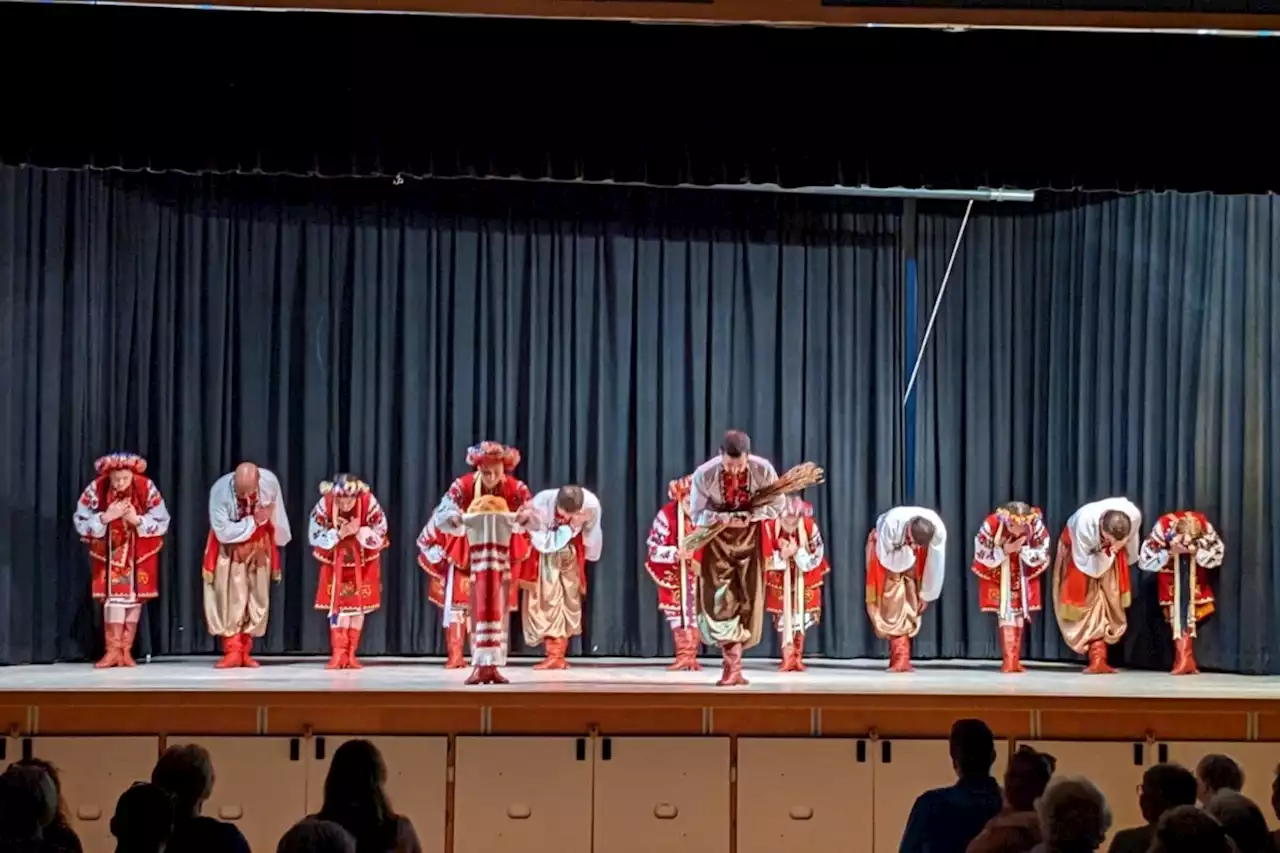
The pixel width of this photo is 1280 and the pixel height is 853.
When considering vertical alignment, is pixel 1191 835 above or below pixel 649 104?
below

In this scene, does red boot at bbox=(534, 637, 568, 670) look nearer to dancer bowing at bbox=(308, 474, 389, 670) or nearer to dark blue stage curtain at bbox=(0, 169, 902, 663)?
dancer bowing at bbox=(308, 474, 389, 670)

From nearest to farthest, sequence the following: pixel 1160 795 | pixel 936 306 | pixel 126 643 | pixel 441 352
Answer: pixel 1160 795 → pixel 126 643 → pixel 441 352 → pixel 936 306

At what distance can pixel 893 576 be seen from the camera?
9.67 metres

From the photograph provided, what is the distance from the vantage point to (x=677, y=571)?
31.8 feet

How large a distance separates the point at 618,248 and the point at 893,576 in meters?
3.18

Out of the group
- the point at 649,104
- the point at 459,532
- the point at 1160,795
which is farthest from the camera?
the point at 459,532

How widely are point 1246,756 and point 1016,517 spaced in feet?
10.3

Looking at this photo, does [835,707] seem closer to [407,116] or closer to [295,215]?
[407,116]

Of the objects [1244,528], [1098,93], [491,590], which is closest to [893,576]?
[1244,528]

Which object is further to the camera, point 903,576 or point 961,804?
point 903,576

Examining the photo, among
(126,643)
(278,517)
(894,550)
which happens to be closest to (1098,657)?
(894,550)

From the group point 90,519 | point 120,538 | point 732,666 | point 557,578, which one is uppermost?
point 90,519

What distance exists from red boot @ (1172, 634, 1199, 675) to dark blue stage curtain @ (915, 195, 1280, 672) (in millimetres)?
306

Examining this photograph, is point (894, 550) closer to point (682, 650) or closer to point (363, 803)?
point (682, 650)
